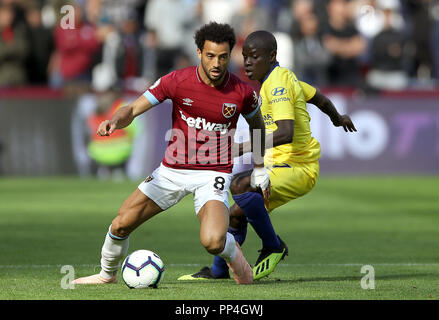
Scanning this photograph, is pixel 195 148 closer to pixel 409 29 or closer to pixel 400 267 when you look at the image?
pixel 400 267

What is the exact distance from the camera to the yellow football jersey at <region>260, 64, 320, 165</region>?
822 cm

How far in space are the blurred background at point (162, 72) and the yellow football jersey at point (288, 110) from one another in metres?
10.2

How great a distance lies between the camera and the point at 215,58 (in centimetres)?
745

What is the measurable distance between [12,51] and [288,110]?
40.9 ft

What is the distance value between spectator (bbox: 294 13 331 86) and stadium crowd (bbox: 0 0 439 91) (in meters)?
0.02

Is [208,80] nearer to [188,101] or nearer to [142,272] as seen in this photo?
[188,101]

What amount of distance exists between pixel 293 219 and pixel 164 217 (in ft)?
6.15

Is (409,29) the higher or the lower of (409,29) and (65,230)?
the higher

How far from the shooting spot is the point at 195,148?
7680 mm

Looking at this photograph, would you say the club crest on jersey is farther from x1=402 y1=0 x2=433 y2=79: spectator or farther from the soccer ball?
x1=402 y1=0 x2=433 y2=79: spectator

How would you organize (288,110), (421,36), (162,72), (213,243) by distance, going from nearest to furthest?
(213,243) → (288,110) → (162,72) → (421,36)

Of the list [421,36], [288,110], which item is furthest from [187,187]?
[421,36]

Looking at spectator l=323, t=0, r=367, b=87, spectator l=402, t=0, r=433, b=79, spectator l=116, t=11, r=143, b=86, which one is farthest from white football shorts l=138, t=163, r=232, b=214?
spectator l=402, t=0, r=433, b=79
